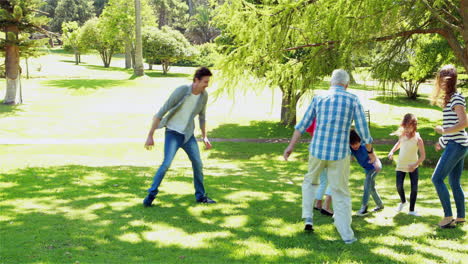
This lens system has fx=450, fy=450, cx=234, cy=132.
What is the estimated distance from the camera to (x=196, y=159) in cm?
640

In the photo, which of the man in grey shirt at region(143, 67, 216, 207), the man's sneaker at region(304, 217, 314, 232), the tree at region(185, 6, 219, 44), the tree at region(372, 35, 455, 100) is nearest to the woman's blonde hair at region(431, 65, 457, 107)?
the man's sneaker at region(304, 217, 314, 232)

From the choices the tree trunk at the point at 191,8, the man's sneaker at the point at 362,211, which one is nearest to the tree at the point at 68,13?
the tree trunk at the point at 191,8

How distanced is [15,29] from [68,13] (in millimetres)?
53487

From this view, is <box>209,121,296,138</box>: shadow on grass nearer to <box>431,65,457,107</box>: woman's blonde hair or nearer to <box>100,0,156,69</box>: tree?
<box>431,65,457,107</box>: woman's blonde hair

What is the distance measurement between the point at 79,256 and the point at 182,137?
2.35m

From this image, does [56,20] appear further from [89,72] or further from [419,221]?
[419,221]

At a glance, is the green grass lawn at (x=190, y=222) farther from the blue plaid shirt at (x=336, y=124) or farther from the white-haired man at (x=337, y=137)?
the blue plaid shirt at (x=336, y=124)

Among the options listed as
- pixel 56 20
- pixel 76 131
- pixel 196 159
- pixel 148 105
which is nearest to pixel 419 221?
pixel 196 159

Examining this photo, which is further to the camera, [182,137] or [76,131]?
[76,131]

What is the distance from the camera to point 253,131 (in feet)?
69.6

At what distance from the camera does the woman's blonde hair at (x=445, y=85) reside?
214 inches

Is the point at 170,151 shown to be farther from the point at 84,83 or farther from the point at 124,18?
the point at 124,18

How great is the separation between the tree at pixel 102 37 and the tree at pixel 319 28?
135ft

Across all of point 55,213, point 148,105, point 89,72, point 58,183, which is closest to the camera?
point 55,213
